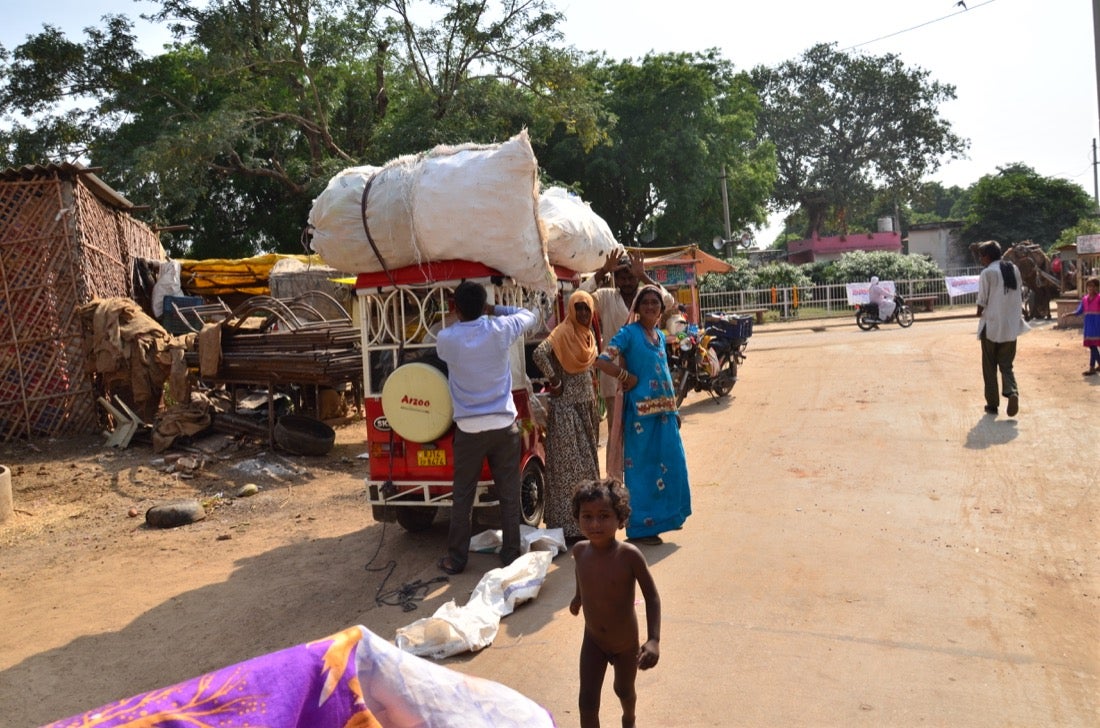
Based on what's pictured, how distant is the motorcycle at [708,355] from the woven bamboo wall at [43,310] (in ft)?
24.4

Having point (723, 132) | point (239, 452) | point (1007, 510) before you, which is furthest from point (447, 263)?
point (723, 132)

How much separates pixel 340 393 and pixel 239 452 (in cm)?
207

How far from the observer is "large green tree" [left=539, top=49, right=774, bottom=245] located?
31.0 m

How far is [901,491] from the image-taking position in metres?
6.82

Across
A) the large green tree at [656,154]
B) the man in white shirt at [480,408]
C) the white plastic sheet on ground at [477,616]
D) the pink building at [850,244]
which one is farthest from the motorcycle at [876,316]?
the pink building at [850,244]

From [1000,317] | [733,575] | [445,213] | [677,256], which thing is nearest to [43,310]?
[445,213]

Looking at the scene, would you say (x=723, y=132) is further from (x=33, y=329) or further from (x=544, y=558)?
(x=544, y=558)

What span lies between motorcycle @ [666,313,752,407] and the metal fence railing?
1718cm

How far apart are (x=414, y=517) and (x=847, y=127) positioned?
159ft

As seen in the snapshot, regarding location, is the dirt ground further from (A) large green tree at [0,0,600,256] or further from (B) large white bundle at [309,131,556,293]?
(A) large green tree at [0,0,600,256]

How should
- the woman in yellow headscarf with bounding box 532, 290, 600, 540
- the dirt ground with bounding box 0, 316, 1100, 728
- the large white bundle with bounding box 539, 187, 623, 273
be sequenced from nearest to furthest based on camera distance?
the dirt ground with bounding box 0, 316, 1100, 728 < the woman in yellow headscarf with bounding box 532, 290, 600, 540 < the large white bundle with bounding box 539, 187, 623, 273

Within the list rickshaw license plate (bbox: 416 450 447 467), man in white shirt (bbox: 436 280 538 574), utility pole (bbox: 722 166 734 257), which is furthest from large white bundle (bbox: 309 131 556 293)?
utility pole (bbox: 722 166 734 257)

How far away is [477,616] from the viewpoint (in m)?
4.52

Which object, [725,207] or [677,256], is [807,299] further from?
[677,256]
